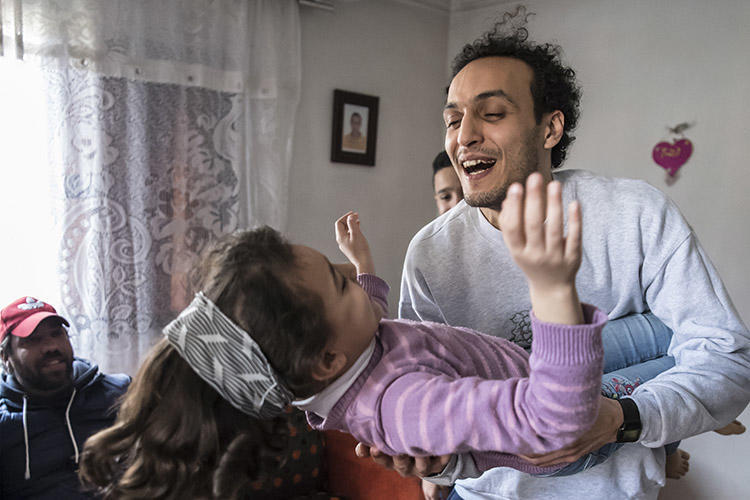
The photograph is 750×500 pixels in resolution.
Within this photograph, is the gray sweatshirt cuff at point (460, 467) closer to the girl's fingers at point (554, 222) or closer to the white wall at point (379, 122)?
the girl's fingers at point (554, 222)

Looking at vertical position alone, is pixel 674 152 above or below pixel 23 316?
above

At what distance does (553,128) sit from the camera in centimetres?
157

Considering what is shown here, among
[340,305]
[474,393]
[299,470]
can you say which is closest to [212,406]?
[340,305]

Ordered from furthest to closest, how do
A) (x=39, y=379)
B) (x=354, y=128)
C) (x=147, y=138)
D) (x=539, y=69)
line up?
(x=354, y=128)
(x=147, y=138)
(x=39, y=379)
(x=539, y=69)

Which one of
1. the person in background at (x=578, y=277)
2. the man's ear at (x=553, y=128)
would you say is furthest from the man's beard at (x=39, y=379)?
the man's ear at (x=553, y=128)

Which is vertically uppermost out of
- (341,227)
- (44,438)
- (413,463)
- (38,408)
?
(341,227)

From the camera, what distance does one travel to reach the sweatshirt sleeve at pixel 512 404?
0.74m

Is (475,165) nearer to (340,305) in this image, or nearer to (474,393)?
(340,305)

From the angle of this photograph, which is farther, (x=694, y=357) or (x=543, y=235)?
(x=694, y=357)

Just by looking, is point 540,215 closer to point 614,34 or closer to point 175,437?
point 175,437

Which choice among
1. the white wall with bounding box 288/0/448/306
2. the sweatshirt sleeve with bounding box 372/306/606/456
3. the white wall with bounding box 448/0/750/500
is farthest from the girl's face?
the white wall with bounding box 448/0/750/500

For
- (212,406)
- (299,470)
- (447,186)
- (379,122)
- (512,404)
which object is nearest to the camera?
(512,404)

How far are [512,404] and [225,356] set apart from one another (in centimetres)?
44

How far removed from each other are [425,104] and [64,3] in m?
2.25
